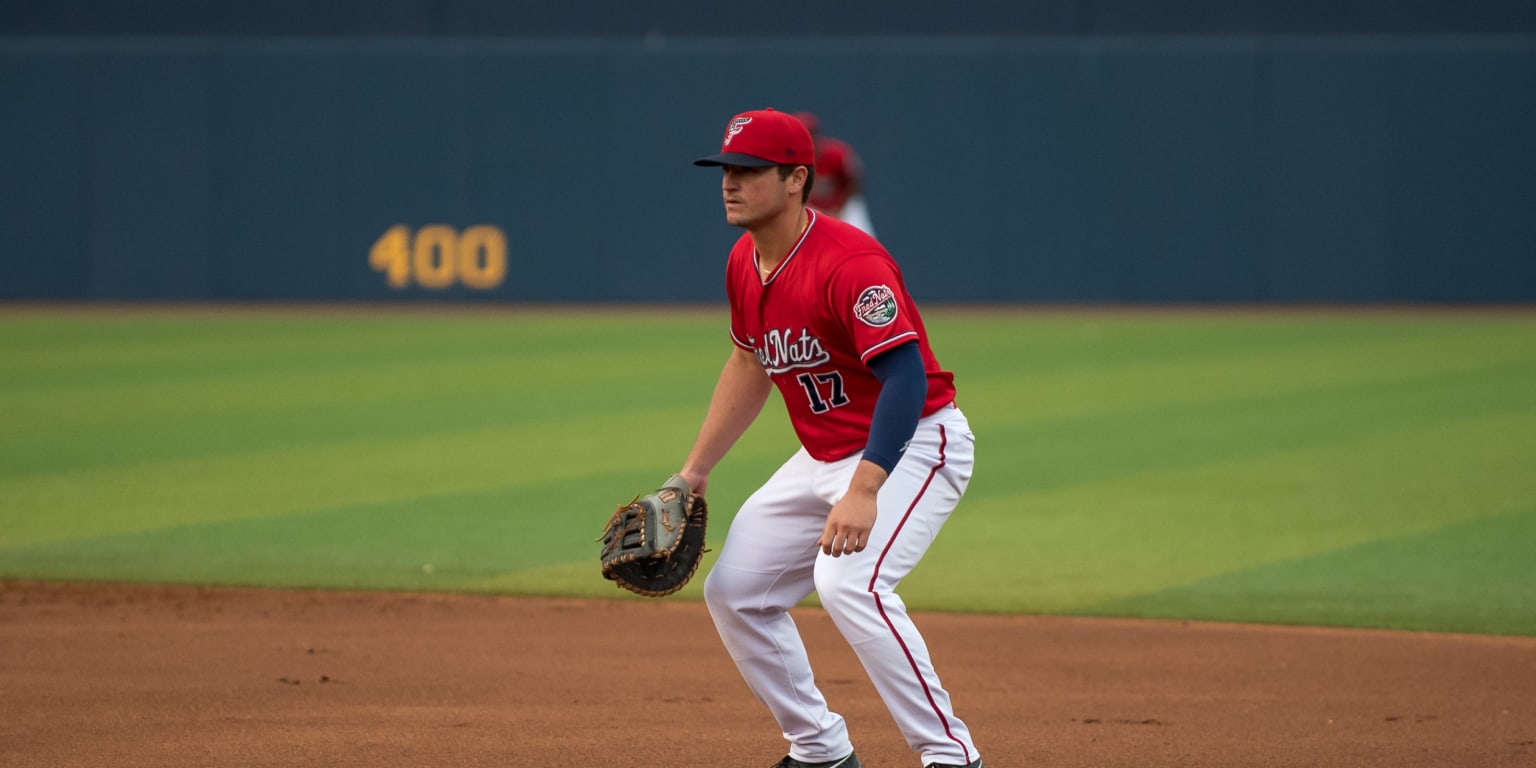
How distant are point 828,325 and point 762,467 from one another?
20.9 feet

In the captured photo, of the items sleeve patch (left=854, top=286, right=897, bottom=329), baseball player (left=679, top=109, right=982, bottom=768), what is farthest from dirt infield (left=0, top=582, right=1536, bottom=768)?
sleeve patch (left=854, top=286, right=897, bottom=329)

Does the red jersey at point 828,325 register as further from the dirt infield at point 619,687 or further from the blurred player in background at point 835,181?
the blurred player in background at point 835,181

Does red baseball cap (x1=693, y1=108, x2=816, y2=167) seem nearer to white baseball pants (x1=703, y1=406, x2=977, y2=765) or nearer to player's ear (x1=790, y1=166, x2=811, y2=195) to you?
player's ear (x1=790, y1=166, x2=811, y2=195)

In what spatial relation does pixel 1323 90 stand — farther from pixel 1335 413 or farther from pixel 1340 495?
pixel 1340 495

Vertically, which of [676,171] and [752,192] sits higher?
[752,192]

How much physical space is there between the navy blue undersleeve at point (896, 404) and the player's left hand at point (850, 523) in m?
0.09

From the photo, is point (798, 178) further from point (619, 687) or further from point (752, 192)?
point (619, 687)

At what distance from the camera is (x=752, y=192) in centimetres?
450

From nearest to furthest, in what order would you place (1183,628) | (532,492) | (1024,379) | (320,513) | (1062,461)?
1. (1183,628)
2. (320,513)
3. (532,492)
4. (1062,461)
5. (1024,379)

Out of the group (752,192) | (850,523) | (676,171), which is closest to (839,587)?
(850,523)

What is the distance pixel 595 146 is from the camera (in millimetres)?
24109

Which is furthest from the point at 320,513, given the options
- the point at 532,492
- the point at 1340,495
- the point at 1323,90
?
the point at 1323,90

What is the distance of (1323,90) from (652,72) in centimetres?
821

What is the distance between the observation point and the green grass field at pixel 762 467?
26.1 ft
